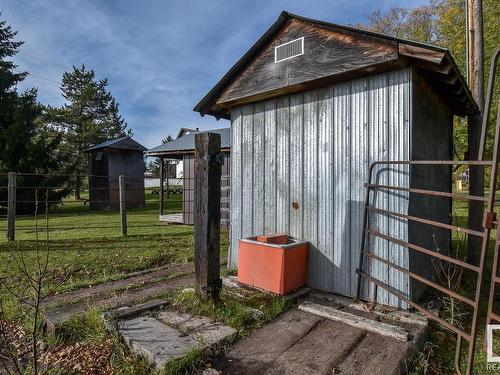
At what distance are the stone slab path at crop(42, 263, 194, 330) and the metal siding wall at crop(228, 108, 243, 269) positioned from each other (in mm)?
733

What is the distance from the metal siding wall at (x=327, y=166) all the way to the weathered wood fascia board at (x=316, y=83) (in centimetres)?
8

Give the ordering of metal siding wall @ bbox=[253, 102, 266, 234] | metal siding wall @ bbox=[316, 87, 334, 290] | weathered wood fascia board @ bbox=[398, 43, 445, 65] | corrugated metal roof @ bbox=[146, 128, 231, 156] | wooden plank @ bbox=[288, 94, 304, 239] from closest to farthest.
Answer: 1. weathered wood fascia board @ bbox=[398, 43, 445, 65]
2. metal siding wall @ bbox=[316, 87, 334, 290]
3. wooden plank @ bbox=[288, 94, 304, 239]
4. metal siding wall @ bbox=[253, 102, 266, 234]
5. corrugated metal roof @ bbox=[146, 128, 231, 156]

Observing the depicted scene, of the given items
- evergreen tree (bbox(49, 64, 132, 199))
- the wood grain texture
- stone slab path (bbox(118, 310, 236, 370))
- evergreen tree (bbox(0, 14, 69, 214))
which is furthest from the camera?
evergreen tree (bbox(49, 64, 132, 199))

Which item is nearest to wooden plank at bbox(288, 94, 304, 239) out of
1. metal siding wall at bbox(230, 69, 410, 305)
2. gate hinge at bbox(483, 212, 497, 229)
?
metal siding wall at bbox(230, 69, 410, 305)

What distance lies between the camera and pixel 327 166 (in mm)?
3869

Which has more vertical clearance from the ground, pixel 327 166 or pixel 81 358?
pixel 327 166

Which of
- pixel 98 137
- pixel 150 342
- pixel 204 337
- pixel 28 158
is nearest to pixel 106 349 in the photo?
pixel 150 342

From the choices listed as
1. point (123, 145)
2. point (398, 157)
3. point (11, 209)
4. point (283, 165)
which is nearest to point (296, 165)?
point (283, 165)

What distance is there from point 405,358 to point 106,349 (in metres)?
2.49

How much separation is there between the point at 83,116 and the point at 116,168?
1868 centimetres

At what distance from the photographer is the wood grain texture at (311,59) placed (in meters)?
3.36

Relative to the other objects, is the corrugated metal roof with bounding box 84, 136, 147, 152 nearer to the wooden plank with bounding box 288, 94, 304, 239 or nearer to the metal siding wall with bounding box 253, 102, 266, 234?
the metal siding wall with bounding box 253, 102, 266, 234

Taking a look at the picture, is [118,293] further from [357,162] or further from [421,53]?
[421,53]

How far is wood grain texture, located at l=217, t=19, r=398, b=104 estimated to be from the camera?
3.36 m
